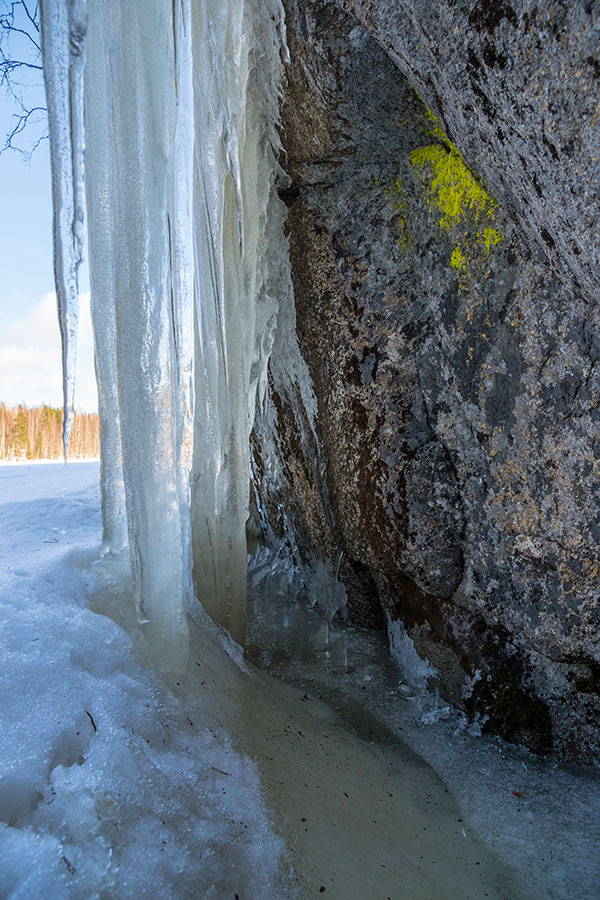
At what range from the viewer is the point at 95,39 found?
1.62 meters

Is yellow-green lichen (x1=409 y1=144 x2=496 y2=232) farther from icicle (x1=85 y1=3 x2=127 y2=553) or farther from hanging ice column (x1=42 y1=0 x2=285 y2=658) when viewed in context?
icicle (x1=85 y1=3 x2=127 y2=553)

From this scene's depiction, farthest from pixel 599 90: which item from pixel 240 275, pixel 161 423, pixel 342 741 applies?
pixel 342 741

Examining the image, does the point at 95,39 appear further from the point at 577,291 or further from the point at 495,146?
the point at 577,291

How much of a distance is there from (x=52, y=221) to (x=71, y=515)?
A: 203 cm

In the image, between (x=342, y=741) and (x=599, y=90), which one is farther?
(x=342, y=741)

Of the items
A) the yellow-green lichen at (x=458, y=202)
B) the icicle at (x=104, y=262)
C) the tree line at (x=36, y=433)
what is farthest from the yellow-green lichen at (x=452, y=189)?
the tree line at (x=36, y=433)

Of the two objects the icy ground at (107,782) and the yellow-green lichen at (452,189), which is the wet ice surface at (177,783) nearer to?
the icy ground at (107,782)

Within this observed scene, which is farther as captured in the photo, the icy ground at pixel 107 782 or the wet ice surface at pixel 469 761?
the wet ice surface at pixel 469 761

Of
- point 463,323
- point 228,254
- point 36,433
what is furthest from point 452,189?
point 36,433

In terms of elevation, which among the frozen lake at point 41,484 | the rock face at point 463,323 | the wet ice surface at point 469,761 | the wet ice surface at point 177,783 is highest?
the rock face at point 463,323

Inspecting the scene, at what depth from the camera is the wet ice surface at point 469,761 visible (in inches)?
57.0

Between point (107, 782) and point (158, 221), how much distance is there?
1460 mm

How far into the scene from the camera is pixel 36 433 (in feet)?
61.3

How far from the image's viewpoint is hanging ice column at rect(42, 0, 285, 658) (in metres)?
1.59
